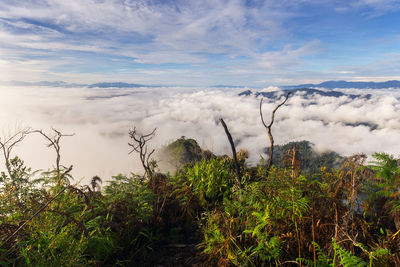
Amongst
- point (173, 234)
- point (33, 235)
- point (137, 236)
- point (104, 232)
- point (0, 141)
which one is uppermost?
point (0, 141)

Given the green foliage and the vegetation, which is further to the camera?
the vegetation

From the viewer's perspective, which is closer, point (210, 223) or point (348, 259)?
point (348, 259)

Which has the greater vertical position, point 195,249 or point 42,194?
point 42,194

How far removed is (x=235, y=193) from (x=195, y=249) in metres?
Answer: 1.51

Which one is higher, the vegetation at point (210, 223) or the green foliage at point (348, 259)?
the green foliage at point (348, 259)

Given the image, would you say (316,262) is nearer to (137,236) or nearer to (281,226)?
(281,226)

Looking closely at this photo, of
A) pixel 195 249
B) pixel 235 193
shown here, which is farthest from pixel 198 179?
pixel 195 249

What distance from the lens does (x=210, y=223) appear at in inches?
159

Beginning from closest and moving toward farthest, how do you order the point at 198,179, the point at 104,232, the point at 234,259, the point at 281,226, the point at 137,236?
the point at 234,259 → the point at 281,226 → the point at 104,232 → the point at 137,236 → the point at 198,179

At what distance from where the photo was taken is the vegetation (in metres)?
2.55

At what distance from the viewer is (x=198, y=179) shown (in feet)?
18.4

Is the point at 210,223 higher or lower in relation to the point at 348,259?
lower

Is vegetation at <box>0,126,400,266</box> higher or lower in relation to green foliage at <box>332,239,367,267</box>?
lower

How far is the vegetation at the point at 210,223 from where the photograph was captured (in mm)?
2553
